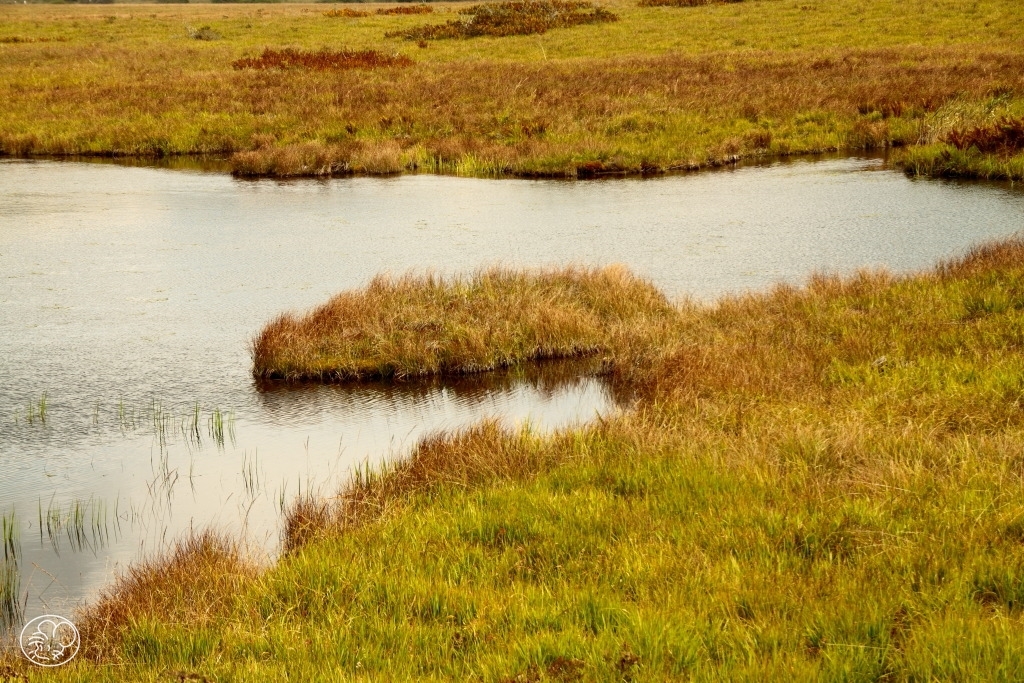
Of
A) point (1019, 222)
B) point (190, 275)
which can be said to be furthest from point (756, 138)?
point (190, 275)

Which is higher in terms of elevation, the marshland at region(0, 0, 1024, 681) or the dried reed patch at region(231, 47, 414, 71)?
the dried reed patch at region(231, 47, 414, 71)

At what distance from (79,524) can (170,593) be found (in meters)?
2.20

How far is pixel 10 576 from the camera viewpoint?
701 centimetres

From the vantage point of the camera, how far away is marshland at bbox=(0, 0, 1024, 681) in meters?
5.30

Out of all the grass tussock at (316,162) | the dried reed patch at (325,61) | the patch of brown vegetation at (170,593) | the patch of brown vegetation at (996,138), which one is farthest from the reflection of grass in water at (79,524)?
the dried reed patch at (325,61)

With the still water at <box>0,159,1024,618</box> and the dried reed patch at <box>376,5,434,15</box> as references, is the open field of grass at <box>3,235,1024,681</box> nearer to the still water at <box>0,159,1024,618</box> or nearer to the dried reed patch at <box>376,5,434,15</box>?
the still water at <box>0,159,1024,618</box>

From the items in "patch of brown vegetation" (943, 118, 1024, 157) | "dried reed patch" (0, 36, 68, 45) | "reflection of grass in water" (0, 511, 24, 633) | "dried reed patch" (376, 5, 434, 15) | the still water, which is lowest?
the still water

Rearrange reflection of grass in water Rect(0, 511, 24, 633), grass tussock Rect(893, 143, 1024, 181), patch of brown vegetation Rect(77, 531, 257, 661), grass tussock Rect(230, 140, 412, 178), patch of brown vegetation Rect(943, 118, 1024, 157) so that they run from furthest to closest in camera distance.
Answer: grass tussock Rect(230, 140, 412, 178), patch of brown vegetation Rect(943, 118, 1024, 157), grass tussock Rect(893, 143, 1024, 181), reflection of grass in water Rect(0, 511, 24, 633), patch of brown vegetation Rect(77, 531, 257, 661)

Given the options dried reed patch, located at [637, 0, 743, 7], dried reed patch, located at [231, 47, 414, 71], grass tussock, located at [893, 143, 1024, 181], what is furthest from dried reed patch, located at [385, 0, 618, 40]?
grass tussock, located at [893, 143, 1024, 181]

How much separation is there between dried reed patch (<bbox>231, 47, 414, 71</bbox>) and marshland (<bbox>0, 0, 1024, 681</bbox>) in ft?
49.3

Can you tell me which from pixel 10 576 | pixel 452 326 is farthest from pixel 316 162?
pixel 10 576

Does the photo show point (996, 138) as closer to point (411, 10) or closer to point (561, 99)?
point (561, 99)

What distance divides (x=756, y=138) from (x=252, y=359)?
68.1 ft

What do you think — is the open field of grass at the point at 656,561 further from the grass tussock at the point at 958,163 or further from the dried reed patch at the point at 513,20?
the dried reed patch at the point at 513,20
